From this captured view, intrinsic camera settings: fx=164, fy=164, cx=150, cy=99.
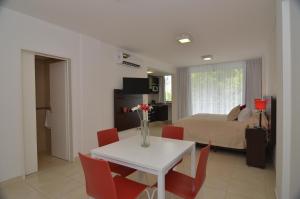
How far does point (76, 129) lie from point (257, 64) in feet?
18.8

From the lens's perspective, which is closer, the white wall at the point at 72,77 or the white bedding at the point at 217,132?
the white wall at the point at 72,77

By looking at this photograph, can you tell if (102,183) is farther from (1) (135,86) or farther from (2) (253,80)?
(2) (253,80)

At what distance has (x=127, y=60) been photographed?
4.29m

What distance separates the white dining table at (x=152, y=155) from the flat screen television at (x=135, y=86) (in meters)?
2.23

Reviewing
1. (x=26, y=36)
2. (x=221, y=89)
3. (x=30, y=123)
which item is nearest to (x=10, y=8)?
(x=26, y=36)

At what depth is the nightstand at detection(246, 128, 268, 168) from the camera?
109 inches

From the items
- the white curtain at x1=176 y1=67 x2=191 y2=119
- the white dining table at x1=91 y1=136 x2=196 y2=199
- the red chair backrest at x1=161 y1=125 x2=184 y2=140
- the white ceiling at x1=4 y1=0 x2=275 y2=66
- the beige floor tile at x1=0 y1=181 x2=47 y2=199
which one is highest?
the white ceiling at x1=4 y1=0 x2=275 y2=66

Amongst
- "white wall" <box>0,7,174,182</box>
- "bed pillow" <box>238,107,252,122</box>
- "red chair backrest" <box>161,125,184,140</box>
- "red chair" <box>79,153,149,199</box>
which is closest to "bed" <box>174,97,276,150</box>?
"bed pillow" <box>238,107,252,122</box>

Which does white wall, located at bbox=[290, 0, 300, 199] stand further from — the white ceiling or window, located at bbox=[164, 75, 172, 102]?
window, located at bbox=[164, 75, 172, 102]

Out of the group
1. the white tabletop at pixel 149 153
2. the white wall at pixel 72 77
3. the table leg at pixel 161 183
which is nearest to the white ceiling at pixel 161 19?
the white wall at pixel 72 77

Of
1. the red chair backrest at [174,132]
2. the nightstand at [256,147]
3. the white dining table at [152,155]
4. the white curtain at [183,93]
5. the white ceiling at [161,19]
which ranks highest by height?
the white ceiling at [161,19]

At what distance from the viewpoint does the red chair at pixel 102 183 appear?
123 centimetres

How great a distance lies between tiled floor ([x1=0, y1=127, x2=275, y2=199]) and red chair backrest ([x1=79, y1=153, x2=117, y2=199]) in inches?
33.9

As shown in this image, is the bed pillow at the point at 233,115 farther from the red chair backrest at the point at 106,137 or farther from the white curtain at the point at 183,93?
the white curtain at the point at 183,93
